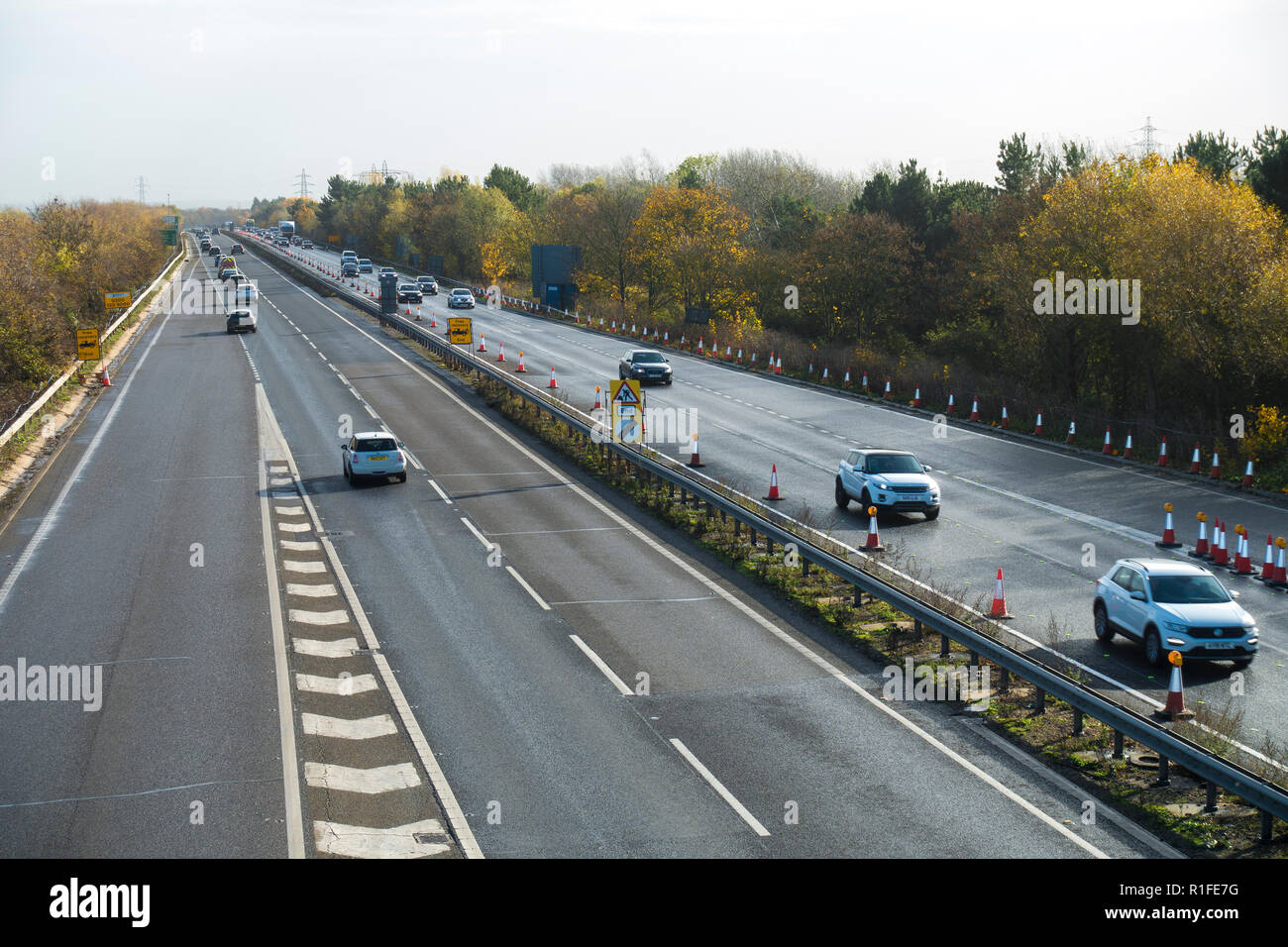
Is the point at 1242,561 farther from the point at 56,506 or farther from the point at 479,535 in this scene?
the point at 56,506

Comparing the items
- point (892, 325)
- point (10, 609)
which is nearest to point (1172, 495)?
point (10, 609)

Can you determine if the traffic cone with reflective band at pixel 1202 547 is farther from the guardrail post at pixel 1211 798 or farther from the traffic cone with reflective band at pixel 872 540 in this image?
the guardrail post at pixel 1211 798

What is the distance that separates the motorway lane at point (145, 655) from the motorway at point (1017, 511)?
11184 mm

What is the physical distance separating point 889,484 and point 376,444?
13.2 meters

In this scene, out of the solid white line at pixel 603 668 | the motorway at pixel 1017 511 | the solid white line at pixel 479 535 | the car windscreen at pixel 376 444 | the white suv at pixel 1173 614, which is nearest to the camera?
the solid white line at pixel 603 668

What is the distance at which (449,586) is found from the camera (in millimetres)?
21359

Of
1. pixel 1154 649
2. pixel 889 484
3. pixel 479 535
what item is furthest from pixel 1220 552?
pixel 479 535

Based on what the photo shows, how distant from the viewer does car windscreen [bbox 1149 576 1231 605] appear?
17.4 metres

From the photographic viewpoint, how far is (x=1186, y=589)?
17.6 metres

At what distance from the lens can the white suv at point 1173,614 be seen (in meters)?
16.8

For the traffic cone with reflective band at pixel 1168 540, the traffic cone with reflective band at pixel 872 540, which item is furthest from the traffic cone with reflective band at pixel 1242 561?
the traffic cone with reflective band at pixel 872 540

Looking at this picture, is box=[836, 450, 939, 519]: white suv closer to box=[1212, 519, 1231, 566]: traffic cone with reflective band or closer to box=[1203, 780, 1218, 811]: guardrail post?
box=[1212, 519, 1231, 566]: traffic cone with reflective band

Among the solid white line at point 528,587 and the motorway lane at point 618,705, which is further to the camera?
the solid white line at point 528,587

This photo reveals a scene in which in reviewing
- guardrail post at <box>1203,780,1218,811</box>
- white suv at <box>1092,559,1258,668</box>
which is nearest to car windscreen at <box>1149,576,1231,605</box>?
white suv at <box>1092,559,1258,668</box>
